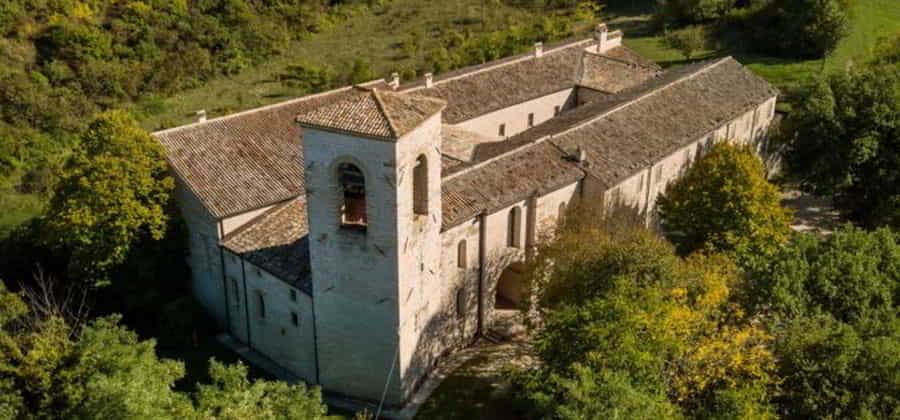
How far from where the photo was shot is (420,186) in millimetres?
33469

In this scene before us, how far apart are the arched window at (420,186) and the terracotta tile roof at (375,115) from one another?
71.1 inches

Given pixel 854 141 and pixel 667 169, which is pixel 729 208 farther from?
pixel 854 141

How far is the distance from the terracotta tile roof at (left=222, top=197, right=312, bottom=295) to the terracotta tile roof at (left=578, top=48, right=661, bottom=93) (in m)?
25.7

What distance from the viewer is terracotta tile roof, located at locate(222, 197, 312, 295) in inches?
1438

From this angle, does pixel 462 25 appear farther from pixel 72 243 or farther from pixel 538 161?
pixel 72 243

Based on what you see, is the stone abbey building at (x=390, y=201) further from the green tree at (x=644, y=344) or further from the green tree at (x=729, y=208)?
the green tree at (x=644, y=344)

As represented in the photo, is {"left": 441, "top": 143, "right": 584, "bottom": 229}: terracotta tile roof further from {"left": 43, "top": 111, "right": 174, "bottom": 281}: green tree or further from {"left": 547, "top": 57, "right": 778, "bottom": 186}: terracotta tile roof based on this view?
{"left": 43, "top": 111, "right": 174, "bottom": 281}: green tree

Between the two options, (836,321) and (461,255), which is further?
(461,255)

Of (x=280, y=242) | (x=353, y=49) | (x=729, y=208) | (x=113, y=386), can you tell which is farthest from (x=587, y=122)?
(x=353, y=49)

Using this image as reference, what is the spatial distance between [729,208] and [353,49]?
51.2 m

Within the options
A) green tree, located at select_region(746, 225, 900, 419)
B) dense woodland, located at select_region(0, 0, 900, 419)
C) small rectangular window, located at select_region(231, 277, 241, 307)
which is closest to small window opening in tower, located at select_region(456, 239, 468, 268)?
dense woodland, located at select_region(0, 0, 900, 419)

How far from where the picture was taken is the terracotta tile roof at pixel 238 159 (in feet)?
130

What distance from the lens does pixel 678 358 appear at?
29906mm

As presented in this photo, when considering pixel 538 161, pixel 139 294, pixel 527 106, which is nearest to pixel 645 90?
pixel 527 106
